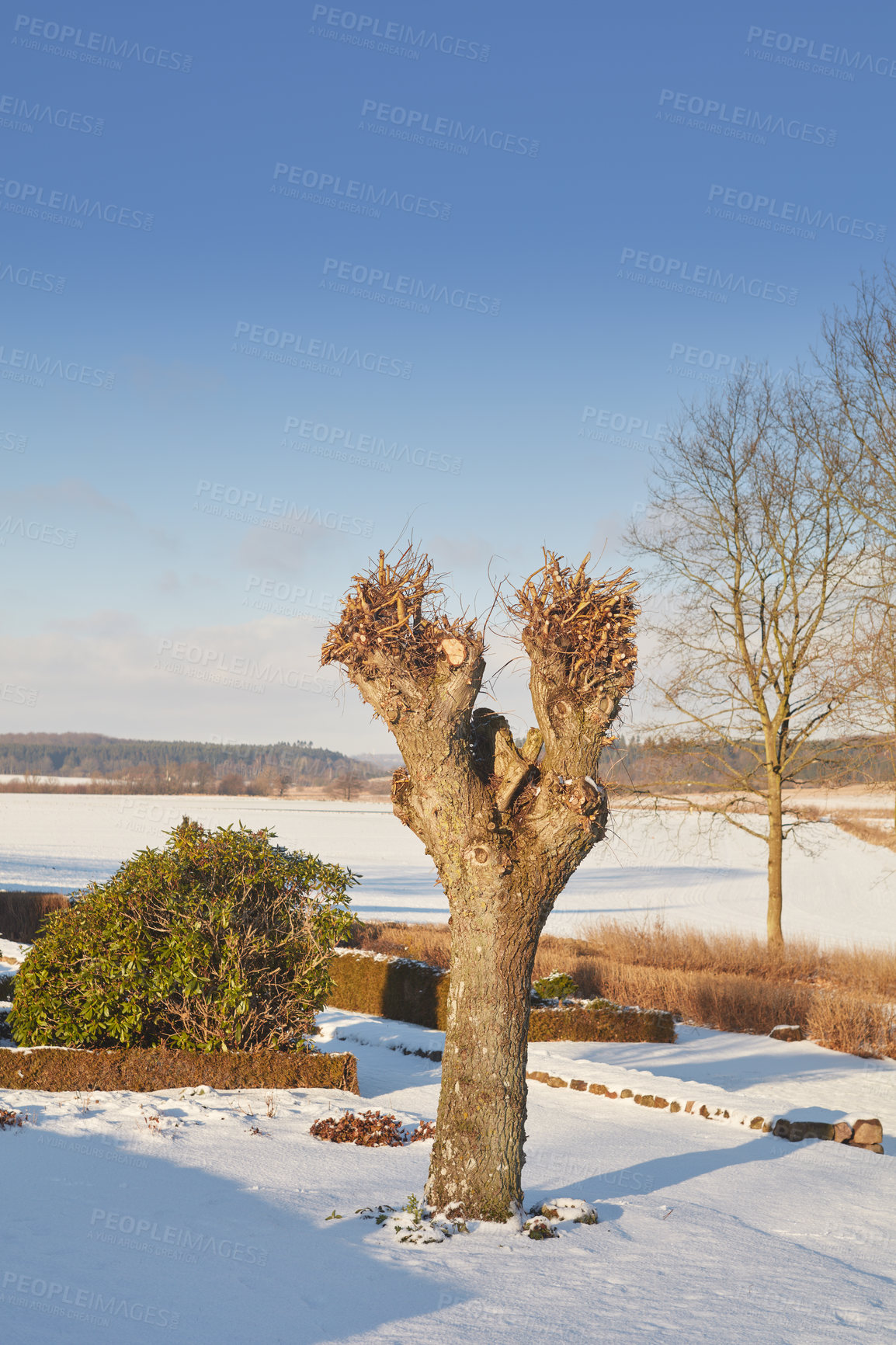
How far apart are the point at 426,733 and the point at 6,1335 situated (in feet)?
10.8

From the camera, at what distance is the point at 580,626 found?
18.1ft

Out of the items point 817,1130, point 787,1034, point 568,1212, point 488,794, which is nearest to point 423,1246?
point 568,1212

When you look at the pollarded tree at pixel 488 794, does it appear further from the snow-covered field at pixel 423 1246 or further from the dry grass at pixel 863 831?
the dry grass at pixel 863 831

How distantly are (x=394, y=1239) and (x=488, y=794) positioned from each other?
238 centimetres

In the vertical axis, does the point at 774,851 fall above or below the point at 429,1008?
above

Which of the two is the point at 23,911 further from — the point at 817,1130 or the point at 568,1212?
the point at 568,1212

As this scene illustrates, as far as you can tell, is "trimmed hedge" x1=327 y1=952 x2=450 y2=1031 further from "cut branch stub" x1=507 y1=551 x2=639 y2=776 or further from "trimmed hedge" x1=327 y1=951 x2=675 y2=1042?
"cut branch stub" x1=507 y1=551 x2=639 y2=776

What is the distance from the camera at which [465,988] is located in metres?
5.46

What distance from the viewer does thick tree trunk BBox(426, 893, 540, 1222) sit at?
5320 mm

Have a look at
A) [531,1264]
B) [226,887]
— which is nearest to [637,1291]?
[531,1264]

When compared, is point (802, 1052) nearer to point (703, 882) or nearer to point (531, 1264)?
point (531, 1264)

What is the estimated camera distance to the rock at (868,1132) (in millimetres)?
8094

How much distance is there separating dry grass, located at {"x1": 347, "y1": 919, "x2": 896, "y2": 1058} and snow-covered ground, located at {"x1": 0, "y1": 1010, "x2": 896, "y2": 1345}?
5743 millimetres

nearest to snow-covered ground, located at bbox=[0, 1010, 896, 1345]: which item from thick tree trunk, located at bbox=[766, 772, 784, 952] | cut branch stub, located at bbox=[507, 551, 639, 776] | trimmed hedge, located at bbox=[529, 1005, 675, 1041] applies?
cut branch stub, located at bbox=[507, 551, 639, 776]
